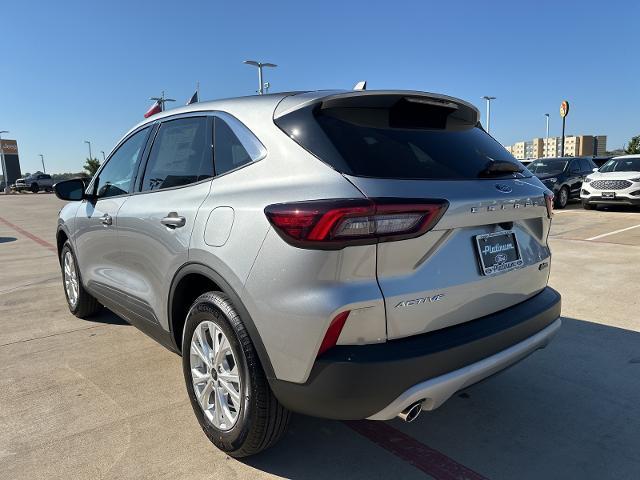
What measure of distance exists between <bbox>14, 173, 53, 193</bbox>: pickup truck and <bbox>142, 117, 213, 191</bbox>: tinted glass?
160ft

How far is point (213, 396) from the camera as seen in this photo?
2.66 meters

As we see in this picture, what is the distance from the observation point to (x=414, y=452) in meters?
2.59

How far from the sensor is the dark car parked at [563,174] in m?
15.8

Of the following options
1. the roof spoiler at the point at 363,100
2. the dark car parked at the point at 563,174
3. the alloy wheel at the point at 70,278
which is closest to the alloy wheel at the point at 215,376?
the roof spoiler at the point at 363,100

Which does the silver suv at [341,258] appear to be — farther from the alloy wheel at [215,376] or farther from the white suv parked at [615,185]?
the white suv parked at [615,185]

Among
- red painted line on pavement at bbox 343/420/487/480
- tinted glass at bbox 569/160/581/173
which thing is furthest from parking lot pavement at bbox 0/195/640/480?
tinted glass at bbox 569/160/581/173

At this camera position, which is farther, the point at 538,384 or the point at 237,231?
the point at 538,384

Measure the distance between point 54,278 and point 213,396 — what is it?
17.2ft

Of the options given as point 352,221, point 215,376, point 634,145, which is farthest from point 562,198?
point 634,145

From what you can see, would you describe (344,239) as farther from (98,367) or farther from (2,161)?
(2,161)

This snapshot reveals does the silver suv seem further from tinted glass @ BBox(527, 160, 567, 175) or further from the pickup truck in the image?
the pickup truck

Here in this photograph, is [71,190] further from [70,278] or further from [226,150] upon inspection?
[226,150]

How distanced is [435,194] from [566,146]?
261 feet

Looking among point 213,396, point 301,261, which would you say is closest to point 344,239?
point 301,261
